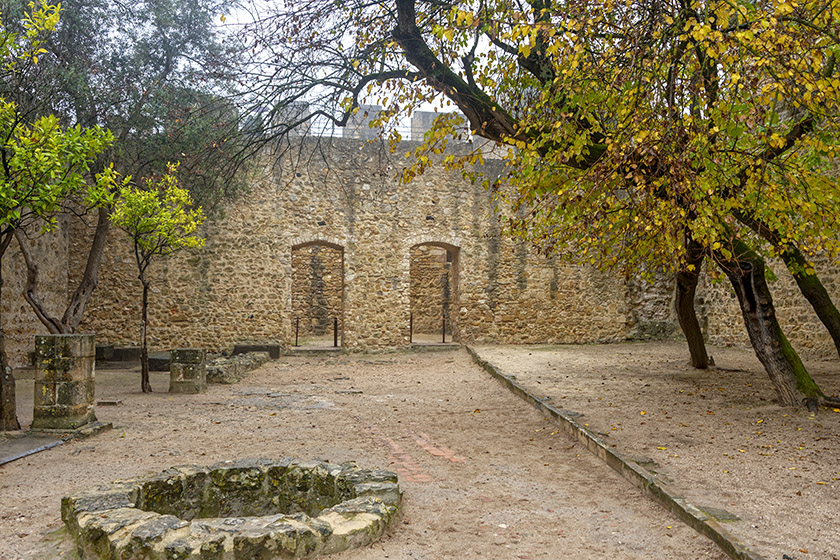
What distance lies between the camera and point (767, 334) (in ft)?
21.4

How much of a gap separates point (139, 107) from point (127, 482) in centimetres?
787

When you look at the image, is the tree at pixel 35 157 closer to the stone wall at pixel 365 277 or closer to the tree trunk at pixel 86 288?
the tree trunk at pixel 86 288

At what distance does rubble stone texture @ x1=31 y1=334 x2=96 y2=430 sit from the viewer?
5.82m

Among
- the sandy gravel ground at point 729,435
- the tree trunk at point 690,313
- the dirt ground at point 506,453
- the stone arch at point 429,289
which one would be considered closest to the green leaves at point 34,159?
the dirt ground at point 506,453

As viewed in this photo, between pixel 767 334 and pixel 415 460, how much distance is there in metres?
3.99

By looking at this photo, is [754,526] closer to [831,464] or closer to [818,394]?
[831,464]

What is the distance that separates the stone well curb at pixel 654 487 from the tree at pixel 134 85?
5.95 meters

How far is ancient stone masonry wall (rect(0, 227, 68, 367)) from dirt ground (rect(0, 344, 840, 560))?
1.77 meters

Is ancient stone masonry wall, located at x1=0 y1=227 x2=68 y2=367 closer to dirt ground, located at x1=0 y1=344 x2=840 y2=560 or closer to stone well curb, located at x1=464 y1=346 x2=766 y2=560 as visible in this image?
dirt ground, located at x1=0 y1=344 x2=840 y2=560

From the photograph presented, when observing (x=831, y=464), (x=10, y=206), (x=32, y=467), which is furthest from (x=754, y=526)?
(x=10, y=206)

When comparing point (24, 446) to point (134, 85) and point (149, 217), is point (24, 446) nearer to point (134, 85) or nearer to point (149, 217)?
point (149, 217)

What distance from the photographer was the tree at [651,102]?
4676mm

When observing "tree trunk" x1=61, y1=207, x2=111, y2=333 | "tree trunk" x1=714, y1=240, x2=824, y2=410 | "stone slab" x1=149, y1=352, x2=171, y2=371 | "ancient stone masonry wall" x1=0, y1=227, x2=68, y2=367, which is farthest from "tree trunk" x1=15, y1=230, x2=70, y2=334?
"tree trunk" x1=714, y1=240, x2=824, y2=410

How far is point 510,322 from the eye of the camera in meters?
14.3
